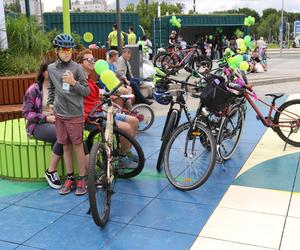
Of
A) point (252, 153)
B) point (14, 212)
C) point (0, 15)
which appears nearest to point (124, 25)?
point (0, 15)

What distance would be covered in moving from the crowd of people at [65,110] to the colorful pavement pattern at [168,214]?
0.31 meters

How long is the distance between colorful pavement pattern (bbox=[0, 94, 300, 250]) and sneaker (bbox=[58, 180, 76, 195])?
98mm

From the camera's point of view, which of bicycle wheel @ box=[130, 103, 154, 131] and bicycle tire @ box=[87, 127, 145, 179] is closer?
bicycle tire @ box=[87, 127, 145, 179]

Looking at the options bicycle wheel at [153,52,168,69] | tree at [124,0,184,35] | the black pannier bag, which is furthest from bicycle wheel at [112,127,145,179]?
tree at [124,0,184,35]

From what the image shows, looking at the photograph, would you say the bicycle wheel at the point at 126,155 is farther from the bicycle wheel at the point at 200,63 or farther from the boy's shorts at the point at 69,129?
the bicycle wheel at the point at 200,63

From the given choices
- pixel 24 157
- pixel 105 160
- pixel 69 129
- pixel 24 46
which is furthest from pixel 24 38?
pixel 105 160

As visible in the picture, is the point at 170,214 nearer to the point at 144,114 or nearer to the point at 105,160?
the point at 105,160

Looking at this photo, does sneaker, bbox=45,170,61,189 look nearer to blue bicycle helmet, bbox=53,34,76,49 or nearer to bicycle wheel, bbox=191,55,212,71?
blue bicycle helmet, bbox=53,34,76,49

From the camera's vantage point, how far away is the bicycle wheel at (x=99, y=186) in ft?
11.4

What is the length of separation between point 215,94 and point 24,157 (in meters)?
2.36

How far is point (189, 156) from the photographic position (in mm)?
4820

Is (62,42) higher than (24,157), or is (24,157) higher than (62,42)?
(62,42)

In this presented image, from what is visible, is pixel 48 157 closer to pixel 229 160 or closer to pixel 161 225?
pixel 161 225

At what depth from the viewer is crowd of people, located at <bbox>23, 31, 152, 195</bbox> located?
4.08 metres
